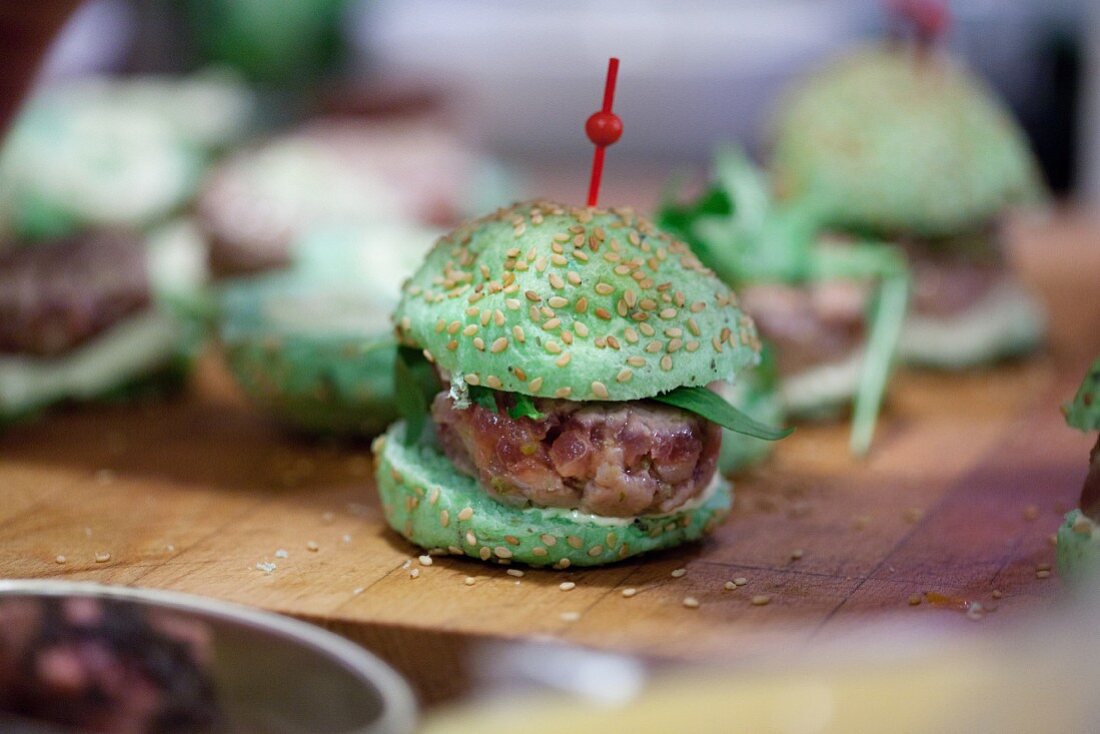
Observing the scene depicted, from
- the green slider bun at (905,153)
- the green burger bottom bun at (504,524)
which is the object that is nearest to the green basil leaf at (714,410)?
the green burger bottom bun at (504,524)

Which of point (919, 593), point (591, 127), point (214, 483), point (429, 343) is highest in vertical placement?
point (591, 127)

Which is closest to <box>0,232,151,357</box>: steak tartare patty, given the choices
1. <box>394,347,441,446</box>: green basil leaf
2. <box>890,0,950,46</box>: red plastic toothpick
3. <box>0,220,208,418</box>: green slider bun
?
<box>0,220,208,418</box>: green slider bun

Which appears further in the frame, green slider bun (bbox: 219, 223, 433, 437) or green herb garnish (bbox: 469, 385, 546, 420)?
green slider bun (bbox: 219, 223, 433, 437)

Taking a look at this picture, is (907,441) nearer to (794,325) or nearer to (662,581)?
(794,325)

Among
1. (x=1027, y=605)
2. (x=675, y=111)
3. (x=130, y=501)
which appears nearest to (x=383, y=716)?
(x=1027, y=605)

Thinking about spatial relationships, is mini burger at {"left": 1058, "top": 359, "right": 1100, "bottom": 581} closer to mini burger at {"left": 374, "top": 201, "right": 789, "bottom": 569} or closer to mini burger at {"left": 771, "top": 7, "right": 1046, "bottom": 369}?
mini burger at {"left": 374, "top": 201, "right": 789, "bottom": 569}

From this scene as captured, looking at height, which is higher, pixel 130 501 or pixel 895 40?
pixel 895 40

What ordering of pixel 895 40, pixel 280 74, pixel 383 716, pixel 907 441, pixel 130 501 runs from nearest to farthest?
pixel 383 716, pixel 130 501, pixel 907 441, pixel 895 40, pixel 280 74
